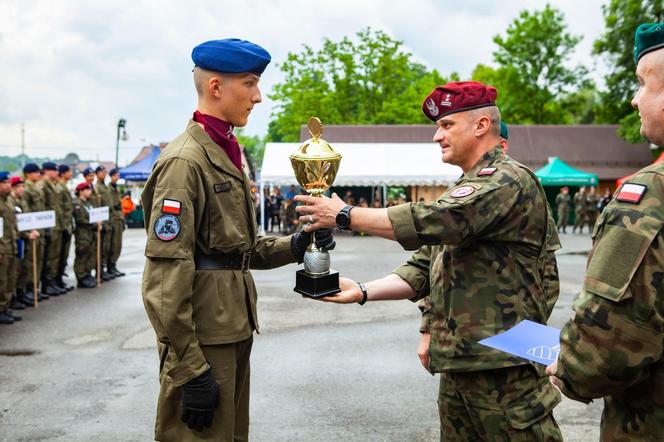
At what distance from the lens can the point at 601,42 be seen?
3189cm

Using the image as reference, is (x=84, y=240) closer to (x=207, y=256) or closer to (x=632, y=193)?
(x=207, y=256)

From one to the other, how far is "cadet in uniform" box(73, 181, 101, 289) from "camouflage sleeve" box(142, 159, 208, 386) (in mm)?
9592

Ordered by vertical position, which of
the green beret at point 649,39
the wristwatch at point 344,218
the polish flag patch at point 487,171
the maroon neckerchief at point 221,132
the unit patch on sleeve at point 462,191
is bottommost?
the wristwatch at point 344,218

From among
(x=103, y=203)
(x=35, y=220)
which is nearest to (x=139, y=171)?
(x=103, y=203)

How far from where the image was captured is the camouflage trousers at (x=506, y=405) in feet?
8.19

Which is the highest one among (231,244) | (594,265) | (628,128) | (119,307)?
(628,128)

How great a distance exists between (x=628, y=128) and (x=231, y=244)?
31.6 m

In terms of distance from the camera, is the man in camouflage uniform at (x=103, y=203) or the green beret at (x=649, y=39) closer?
the green beret at (x=649, y=39)

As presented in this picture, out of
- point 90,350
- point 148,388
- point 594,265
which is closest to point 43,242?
point 90,350

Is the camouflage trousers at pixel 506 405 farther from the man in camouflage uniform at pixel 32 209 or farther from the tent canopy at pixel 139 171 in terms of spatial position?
the tent canopy at pixel 139 171

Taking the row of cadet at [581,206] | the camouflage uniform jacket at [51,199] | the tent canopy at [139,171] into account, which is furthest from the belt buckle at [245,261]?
the tent canopy at [139,171]

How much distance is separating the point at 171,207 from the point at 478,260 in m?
1.31

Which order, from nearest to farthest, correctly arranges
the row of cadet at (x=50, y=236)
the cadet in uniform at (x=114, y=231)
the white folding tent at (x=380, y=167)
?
the row of cadet at (x=50, y=236), the cadet in uniform at (x=114, y=231), the white folding tent at (x=380, y=167)

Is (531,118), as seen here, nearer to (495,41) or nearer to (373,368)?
(495,41)
